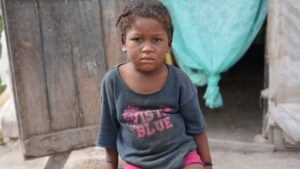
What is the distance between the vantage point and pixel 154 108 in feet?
6.23

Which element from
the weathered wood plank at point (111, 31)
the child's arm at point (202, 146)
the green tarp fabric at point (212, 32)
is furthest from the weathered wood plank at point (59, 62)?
the child's arm at point (202, 146)

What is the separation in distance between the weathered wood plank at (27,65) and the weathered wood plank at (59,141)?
0.19 ft

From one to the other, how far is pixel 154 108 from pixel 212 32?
1448 millimetres

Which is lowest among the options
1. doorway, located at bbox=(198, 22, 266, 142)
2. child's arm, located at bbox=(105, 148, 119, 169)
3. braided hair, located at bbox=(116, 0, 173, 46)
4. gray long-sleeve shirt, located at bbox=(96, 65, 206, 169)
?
doorway, located at bbox=(198, 22, 266, 142)

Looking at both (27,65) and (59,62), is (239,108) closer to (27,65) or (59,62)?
(59,62)

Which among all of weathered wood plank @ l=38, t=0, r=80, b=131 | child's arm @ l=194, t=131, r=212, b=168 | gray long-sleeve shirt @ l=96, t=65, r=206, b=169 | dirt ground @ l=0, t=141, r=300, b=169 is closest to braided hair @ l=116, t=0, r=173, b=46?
gray long-sleeve shirt @ l=96, t=65, r=206, b=169

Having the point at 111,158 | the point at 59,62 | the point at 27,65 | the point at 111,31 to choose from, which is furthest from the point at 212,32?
the point at 111,158

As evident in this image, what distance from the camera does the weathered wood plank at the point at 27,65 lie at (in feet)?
9.75

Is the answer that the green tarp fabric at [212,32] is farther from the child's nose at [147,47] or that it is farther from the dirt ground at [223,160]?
the child's nose at [147,47]

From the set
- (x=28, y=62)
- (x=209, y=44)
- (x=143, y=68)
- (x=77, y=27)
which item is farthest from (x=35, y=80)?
(x=143, y=68)

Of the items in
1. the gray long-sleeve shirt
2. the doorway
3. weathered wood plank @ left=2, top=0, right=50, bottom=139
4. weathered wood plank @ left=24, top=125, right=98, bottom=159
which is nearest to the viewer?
the gray long-sleeve shirt

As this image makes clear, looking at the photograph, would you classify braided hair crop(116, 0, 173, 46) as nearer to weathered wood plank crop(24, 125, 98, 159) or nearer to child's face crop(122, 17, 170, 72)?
child's face crop(122, 17, 170, 72)

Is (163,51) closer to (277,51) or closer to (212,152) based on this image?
(277,51)

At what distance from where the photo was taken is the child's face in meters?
1.79
